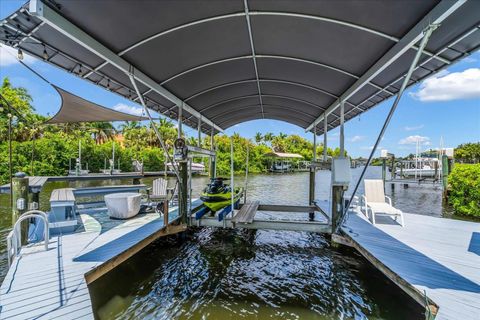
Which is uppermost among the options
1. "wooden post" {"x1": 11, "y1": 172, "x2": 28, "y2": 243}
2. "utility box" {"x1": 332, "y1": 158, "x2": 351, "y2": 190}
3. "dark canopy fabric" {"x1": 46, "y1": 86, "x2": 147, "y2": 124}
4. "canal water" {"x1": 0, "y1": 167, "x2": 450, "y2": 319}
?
"dark canopy fabric" {"x1": 46, "y1": 86, "x2": 147, "y2": 124}

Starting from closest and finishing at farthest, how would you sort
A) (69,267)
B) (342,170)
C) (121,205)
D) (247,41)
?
(69,267), (247,41), (342,170), (121,205)

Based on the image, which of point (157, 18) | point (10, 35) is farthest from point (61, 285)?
point (157, 18)

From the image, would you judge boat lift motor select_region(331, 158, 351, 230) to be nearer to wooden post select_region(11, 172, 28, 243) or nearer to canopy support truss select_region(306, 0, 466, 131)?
canopy support truss select_region(306, 0, 466, 131)

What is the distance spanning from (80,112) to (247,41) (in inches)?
240

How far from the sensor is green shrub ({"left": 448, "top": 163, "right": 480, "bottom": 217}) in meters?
8.31

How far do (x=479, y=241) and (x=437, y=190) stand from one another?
44.9 ft

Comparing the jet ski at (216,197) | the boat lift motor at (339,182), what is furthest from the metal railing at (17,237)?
the boat lift motor at (339,182)

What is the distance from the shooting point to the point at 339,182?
14.7ft

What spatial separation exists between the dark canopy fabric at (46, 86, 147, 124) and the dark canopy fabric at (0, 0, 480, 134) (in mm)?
2242

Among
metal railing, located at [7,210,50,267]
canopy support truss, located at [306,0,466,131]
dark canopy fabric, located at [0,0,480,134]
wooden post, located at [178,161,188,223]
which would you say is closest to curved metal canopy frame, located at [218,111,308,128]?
dark canopy fabric, located at [0,0,480,134]

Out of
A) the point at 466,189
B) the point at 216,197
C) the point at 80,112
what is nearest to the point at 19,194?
the point at 216,197

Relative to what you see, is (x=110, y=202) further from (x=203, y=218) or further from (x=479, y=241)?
(x=479, y=241)

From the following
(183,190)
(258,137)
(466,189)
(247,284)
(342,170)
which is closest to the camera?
(247,284)

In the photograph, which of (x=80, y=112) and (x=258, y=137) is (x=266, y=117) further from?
(x=258, y=137)
